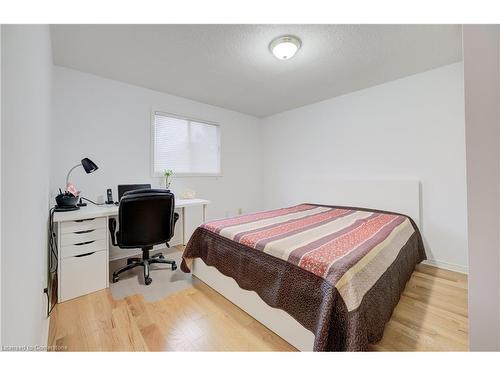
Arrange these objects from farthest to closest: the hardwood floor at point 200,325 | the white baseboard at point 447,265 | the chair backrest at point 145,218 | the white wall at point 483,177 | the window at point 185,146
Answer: the window at point 185,146
the white baseboard at point 447,265
the chair backrest at point 145,218
the hardwood floor at point 200,325
the white wall at point 483,177

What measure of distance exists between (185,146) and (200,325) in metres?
2.60

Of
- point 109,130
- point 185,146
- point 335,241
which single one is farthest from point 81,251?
point 335,241

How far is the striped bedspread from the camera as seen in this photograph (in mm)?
1158

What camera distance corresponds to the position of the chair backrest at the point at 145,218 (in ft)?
6.24

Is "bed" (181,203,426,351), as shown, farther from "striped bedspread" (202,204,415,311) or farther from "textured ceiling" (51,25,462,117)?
"textured ceiling" (51,25,462,117)

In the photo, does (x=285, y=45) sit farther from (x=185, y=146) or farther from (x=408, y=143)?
(x=185, y=146)

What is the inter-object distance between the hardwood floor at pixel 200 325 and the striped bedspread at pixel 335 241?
0.44m

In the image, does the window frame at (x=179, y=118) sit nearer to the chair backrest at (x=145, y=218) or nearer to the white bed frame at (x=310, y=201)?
the chair backrest at (x=145, y=218)

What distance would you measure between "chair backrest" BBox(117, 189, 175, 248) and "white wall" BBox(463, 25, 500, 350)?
6.80ft

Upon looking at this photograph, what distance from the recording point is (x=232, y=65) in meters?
2.30

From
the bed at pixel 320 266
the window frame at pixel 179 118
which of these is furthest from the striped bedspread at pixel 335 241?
the window frame at pixel 179 118
